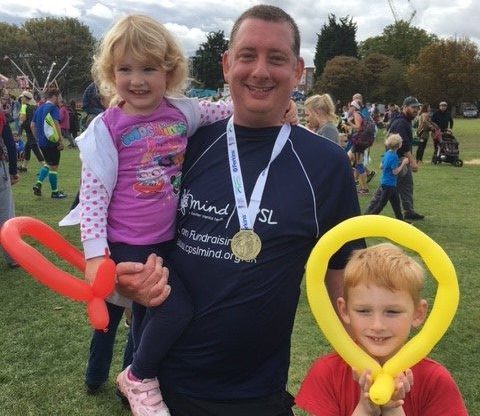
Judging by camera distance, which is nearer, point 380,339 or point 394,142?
point 380,339

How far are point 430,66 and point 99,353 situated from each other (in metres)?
41.3

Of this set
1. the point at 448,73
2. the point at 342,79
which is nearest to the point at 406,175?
the point at 448,73

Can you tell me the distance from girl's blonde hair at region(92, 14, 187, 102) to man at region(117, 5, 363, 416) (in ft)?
1.09

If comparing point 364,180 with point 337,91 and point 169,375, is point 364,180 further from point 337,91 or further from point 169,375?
point 337,91

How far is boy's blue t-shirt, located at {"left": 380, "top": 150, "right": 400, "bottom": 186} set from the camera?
883cm

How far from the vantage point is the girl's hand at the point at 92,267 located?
203 cm

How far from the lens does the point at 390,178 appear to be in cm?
884

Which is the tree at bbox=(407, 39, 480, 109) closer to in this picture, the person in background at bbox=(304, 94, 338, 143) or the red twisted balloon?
the person in background at bbox=(304, 94, 338, 143)

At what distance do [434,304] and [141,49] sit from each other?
1.47 m

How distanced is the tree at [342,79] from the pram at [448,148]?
27.7m

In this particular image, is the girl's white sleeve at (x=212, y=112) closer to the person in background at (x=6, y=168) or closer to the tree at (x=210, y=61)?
the person in background at (x=6, y=168)

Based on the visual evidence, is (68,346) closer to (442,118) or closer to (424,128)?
(424,128)

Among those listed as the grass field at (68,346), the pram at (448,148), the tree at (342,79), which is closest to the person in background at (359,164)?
the grass field at (68,346)

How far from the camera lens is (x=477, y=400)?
3906 mm
